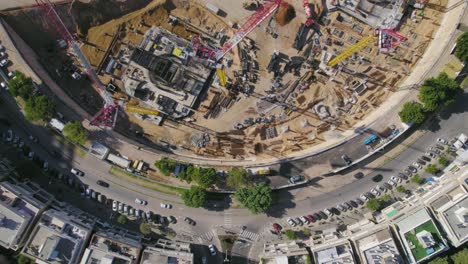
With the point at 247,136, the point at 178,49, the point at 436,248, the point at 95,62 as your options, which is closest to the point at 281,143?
the point at 247,136

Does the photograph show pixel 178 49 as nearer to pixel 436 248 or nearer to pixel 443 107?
pixel 443 107

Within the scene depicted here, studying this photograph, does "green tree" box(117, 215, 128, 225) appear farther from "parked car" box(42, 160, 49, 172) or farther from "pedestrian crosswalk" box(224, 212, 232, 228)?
"pedestrian crosswalk" box(224, 212, 232, 228)

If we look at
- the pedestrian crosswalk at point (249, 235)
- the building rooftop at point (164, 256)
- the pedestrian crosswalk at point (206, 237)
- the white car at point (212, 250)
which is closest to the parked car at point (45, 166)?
the building rooftop at point (164, 256)

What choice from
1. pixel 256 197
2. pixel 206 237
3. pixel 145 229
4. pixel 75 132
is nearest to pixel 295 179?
pixel 256 197

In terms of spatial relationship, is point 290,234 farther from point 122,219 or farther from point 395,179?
point 122,219

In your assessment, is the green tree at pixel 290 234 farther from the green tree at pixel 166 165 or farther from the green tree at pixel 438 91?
the green tree at pixel 438 91
